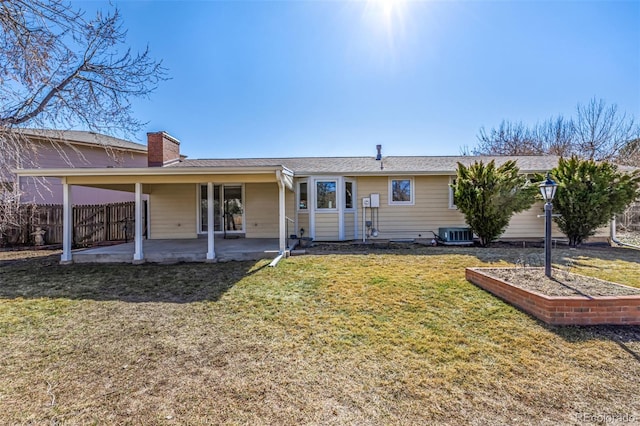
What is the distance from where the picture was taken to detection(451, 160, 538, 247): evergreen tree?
8.72m

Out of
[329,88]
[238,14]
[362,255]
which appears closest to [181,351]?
[362,255]

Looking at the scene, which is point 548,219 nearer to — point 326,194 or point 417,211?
point 417,211

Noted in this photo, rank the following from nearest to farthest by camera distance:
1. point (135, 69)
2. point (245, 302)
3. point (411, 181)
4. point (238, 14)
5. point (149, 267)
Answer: point (245, 302)
point (135, 69)
point (149, 267)
point (238, 14)
point (411, 181)

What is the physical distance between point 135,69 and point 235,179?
9.62 feet

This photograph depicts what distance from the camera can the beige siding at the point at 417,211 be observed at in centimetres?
1070

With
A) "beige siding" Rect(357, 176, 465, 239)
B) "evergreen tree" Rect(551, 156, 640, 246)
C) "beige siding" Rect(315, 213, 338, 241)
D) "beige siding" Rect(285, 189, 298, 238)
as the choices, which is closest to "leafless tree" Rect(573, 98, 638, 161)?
"evergreen tree" Rect(551, 156, 640, 246)

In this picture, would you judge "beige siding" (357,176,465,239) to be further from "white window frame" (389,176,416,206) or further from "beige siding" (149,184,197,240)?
"beige siding" (149,184,197,240)

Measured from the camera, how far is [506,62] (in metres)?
10.9

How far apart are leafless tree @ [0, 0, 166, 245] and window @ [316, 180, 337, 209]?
571cm

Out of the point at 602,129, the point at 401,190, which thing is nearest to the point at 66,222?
the point at 401,190

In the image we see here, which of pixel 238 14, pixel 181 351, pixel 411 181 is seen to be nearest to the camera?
pixel 181 351

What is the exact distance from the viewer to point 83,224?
11578mm

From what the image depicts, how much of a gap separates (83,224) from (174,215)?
3.85 metres

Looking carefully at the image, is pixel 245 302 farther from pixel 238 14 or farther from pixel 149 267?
pixel 238 14
